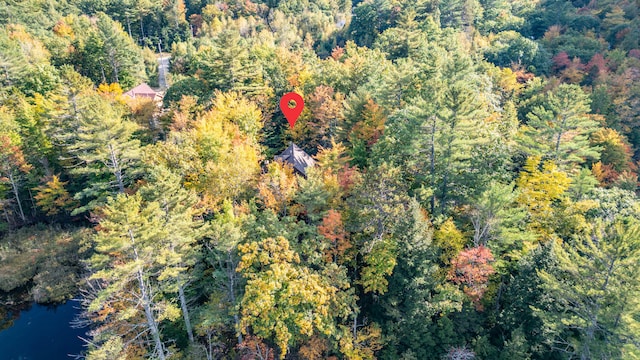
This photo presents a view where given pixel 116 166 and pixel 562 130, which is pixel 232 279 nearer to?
pixel 116 166

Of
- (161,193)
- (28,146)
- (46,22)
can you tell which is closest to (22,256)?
(28,146)

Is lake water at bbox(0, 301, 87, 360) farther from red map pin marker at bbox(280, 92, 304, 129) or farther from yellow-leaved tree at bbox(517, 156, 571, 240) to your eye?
yellow-leaved tree at bbox(517, 156, 571, 240)

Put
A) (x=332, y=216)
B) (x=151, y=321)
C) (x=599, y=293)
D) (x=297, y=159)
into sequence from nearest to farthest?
(x=599, y=293), (x=151, y=321), (x=332, y=216), (x=297, y=159)

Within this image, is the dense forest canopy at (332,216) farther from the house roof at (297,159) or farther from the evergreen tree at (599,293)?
the house roof at (297,159)

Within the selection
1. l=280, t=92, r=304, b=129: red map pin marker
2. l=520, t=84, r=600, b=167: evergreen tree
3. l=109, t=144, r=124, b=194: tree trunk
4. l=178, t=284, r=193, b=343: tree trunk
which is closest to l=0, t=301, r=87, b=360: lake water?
l=178, t=284, r=193, b=343: tree trunk

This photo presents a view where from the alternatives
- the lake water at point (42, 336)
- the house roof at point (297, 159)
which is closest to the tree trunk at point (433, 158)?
the house roof at point (297, 159)

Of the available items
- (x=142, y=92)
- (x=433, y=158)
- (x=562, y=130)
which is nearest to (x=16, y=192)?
(x=142, y=92)
